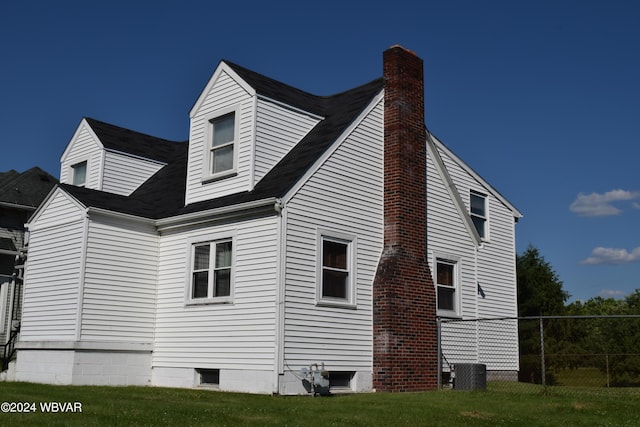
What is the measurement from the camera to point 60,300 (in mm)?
17844

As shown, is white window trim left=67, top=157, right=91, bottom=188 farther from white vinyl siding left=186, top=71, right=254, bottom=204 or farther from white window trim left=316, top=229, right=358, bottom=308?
white window trim left=316, top=229, right=358, bottom=308

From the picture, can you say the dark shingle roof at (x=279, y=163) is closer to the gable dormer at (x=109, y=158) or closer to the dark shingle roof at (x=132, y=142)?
the gable dormer at (x=109, y=158)

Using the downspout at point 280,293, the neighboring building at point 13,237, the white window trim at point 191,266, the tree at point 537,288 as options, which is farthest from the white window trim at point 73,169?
the tree at point 537,288

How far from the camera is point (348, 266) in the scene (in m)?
17.4

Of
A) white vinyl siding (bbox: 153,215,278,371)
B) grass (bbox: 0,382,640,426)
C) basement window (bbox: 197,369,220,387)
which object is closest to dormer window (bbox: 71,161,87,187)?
white vinyl siding (bbox: 153,215,278,371)

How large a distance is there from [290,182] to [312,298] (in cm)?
271

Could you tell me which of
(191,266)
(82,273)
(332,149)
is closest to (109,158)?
(82,273)

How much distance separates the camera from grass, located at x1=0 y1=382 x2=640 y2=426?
10.2m

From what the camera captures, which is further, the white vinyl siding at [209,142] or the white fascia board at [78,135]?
the white fascia board at [78,135]

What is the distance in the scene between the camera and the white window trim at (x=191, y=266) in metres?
16.7

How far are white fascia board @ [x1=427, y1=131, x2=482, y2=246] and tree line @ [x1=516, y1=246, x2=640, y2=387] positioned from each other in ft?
13.4

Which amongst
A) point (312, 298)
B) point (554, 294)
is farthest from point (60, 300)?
point (554, 294)

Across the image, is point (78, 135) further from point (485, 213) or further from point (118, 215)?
point (485, 213)

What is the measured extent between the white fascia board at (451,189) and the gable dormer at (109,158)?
9413 millimetres
